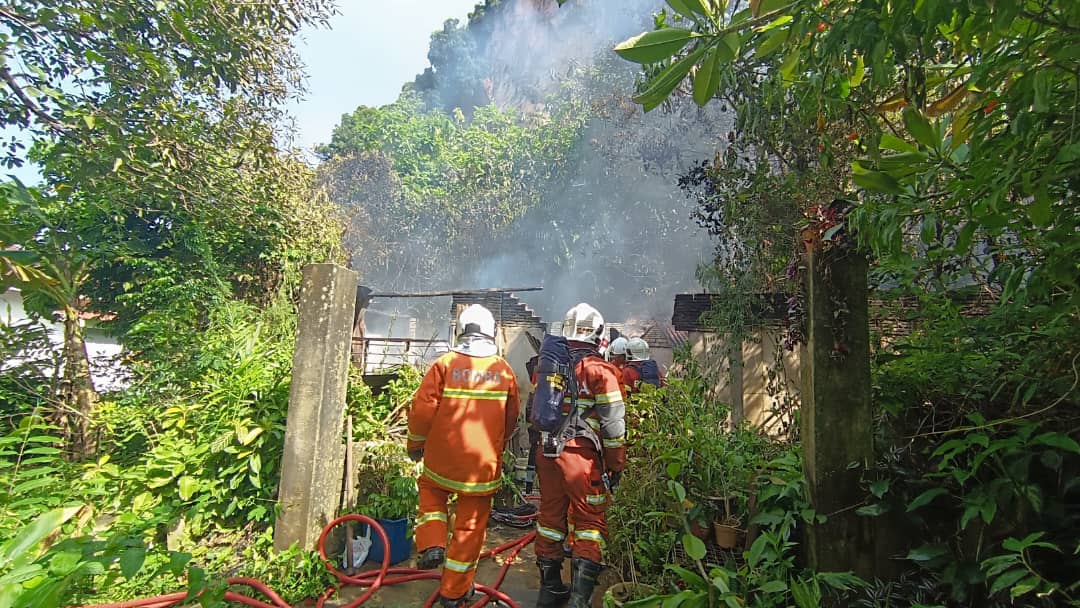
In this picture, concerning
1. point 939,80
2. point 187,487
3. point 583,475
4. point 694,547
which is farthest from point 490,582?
point 939,80

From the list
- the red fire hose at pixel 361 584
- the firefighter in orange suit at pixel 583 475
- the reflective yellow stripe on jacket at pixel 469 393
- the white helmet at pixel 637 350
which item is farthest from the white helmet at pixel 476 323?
the white helmet at pixel 637 350

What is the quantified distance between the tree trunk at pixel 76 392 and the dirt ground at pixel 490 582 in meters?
3.92

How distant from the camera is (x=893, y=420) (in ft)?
9.00

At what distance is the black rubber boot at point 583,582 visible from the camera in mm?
3221

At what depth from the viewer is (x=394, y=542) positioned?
4336mm

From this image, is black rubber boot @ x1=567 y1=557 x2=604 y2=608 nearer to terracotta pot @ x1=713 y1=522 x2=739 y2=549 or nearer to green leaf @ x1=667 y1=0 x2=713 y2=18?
terracotta pot @ x1=713 y1=522 x2=739 y2=549

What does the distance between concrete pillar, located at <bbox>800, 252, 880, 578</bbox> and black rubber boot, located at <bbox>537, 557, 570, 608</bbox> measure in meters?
1.69

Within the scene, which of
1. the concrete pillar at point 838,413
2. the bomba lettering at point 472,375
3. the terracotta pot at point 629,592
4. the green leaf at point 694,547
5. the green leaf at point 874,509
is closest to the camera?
the green leaf at point 694,547

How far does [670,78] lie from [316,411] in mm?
3897

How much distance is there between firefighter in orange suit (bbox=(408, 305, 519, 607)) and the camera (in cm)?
335

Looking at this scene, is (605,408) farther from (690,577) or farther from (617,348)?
(617,348)

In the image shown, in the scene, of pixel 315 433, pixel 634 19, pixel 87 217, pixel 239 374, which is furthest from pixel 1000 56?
pixel 634 19

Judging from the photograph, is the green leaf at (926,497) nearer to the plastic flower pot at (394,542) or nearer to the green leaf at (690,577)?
the green leaf at (690,577)

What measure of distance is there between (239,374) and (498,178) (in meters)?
26.1
